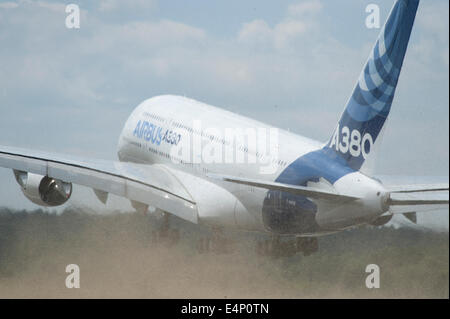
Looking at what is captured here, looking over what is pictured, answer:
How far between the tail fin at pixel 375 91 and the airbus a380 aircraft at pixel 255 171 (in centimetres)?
2

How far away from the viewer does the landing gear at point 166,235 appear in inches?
1065

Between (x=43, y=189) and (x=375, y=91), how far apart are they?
30.8 feet

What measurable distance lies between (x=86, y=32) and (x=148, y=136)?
5.19m

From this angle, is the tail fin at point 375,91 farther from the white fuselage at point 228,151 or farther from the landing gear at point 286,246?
the landing gear at point 286,246

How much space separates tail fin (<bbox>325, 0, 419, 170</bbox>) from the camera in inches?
895

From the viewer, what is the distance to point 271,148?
→ 25.7m

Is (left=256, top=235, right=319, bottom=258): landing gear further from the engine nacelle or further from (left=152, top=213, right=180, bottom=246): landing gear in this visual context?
the engine nacelle

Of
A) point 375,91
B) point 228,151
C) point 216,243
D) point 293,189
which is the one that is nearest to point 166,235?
point 216,243

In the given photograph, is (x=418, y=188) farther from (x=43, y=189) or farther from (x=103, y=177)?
(x=43, y=189)

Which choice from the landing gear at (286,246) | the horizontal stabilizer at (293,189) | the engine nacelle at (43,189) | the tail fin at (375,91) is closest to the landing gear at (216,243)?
the landing gear at (286,246)

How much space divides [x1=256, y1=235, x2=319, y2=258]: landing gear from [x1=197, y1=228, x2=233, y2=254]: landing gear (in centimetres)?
91

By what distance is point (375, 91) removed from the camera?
75.9 feet

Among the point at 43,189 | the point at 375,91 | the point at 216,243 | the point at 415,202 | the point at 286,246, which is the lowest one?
the point at 415,202

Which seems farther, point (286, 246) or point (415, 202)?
point (286, 246)
